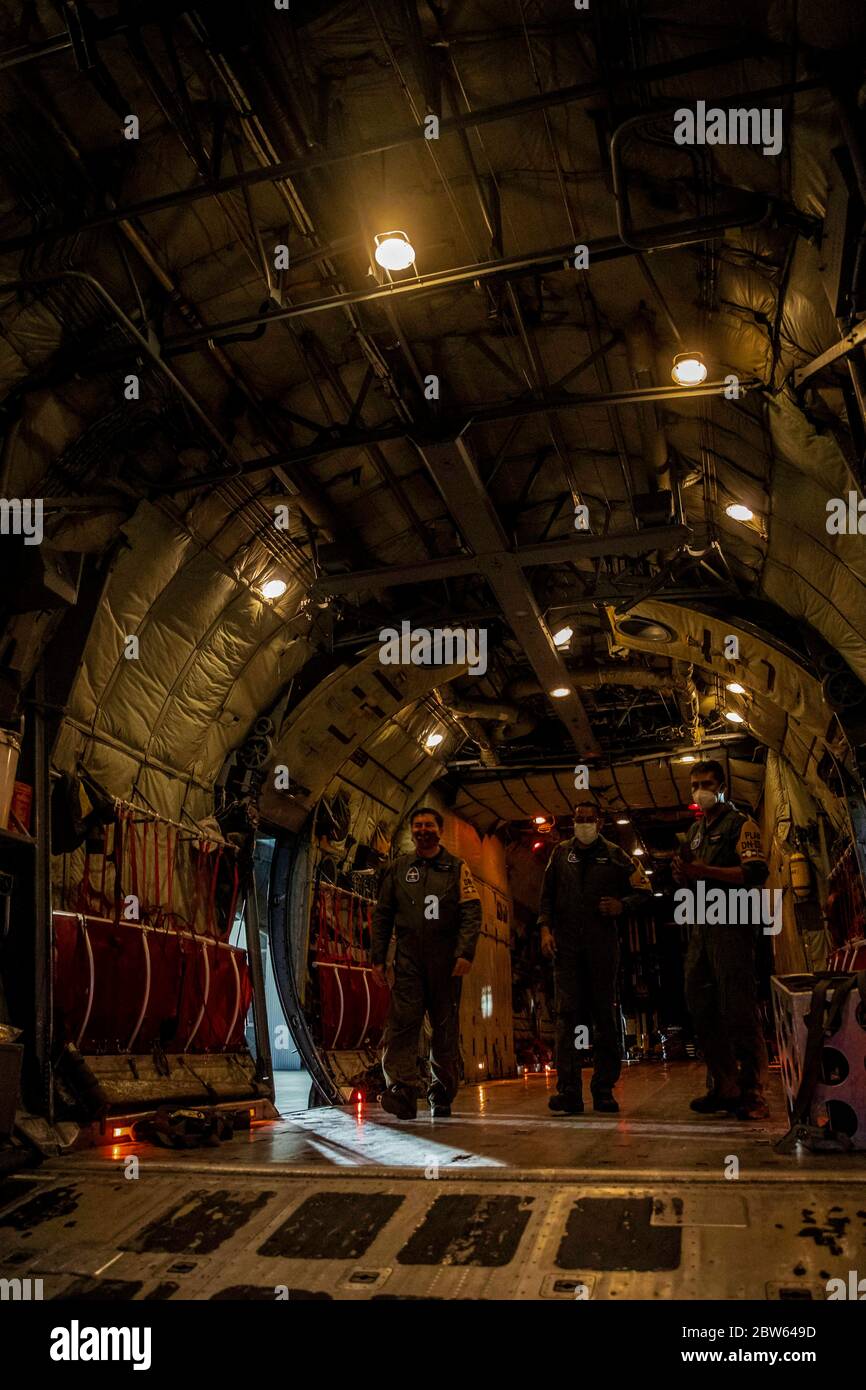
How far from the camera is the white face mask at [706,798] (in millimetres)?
6199

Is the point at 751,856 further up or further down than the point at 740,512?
further down

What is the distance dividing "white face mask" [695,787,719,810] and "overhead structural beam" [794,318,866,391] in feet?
8.44

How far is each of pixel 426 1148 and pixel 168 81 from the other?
603 centimetres

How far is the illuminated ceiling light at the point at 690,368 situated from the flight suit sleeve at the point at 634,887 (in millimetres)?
3435

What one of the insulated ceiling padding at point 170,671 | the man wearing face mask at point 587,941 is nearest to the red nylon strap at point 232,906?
the insulated ceiling padding at point 170,671

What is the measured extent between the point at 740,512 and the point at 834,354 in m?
2.90

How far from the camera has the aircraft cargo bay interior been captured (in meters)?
3.81

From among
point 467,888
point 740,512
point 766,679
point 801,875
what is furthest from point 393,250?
point 801,875

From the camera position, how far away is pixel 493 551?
880cm

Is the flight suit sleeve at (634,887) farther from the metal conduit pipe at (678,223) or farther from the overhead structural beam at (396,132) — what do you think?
the overhead structural beam at (396,132)

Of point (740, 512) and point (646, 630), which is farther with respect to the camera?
point (646, 630)

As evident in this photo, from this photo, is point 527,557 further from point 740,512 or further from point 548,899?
point 548,899

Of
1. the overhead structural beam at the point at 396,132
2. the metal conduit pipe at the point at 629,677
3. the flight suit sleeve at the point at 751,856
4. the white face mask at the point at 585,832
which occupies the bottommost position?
the flight suit sleeve at the point at 751,856

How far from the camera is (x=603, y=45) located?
489cm
